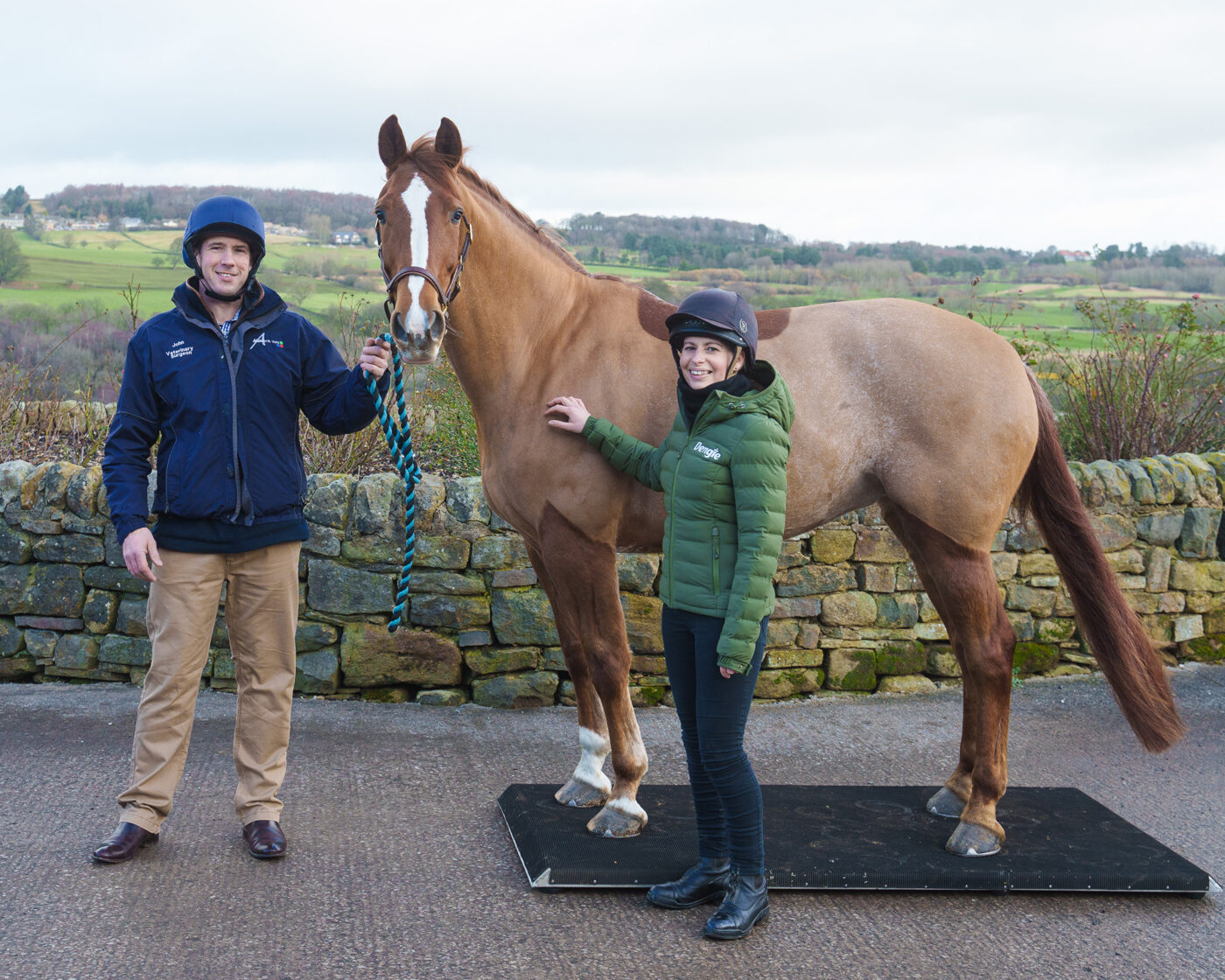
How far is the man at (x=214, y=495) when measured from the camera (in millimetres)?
3078

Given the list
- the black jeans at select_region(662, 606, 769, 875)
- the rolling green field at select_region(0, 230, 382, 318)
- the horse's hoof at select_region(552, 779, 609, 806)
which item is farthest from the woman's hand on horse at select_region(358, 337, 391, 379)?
the rolling green field at select_region(0, 230, 382, 318)

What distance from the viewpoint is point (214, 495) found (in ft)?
10.0

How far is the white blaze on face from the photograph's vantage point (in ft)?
9.07

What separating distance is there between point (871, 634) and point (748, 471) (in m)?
2.79

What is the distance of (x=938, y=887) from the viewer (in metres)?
3.04

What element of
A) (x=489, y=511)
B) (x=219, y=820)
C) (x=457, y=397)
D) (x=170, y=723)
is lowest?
(x=219, y=820)

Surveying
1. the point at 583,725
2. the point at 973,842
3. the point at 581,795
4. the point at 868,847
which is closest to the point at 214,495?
the point at 583,725

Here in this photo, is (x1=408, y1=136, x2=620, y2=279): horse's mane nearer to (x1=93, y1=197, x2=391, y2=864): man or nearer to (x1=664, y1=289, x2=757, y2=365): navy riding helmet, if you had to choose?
(x1=93, y1=197, x2=391, y2=864): man

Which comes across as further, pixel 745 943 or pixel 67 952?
pixel 745 943

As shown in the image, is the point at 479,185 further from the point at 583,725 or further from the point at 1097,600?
the point at 1097,600

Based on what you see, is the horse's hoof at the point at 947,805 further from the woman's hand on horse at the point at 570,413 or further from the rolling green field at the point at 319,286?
the rolling green field at the point at 319,286

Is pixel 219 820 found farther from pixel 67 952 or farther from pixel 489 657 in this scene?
pixel 489 657

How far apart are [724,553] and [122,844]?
2198 mm

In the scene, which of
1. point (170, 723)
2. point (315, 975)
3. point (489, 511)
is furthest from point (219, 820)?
point (489, 511)
